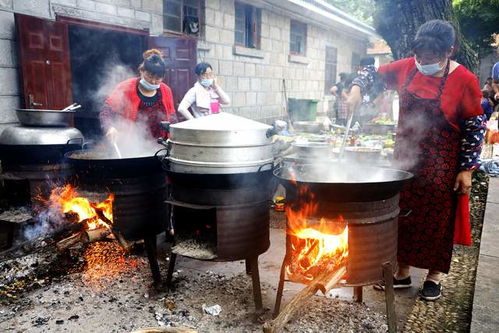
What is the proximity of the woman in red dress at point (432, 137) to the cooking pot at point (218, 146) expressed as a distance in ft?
3.03

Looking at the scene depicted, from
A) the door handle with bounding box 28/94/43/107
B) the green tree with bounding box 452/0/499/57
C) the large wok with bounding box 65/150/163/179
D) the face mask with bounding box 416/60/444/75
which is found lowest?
the large wok with bounding box 65/150/163/179

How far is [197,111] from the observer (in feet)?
22.3

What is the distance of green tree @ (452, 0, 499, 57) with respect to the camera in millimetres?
15617

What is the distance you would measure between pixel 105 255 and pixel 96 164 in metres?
1.61

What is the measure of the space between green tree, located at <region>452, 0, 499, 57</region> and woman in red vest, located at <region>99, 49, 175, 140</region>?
47.6ft

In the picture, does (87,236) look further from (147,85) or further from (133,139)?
(147,85)

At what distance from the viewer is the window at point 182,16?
882 cm

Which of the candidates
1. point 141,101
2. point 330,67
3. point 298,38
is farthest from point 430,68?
point 330,67

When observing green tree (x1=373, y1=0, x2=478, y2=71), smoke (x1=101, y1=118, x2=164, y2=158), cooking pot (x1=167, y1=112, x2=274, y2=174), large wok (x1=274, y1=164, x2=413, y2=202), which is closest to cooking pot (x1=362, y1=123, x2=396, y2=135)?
green tree (x1=373, y1=0, x2=478, y2=71)

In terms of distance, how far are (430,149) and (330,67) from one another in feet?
49.8

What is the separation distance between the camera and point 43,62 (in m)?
6.08

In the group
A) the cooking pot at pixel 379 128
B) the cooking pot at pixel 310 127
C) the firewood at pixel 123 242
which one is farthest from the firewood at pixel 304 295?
the cooking pot at pixel 379 128

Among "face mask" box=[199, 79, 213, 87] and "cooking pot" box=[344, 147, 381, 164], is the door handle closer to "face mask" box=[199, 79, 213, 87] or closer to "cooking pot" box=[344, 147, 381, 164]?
"face mask" box=[199, 79, 213, 87]

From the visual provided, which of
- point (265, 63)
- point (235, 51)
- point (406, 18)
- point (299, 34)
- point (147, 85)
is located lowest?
point (147, 85)
